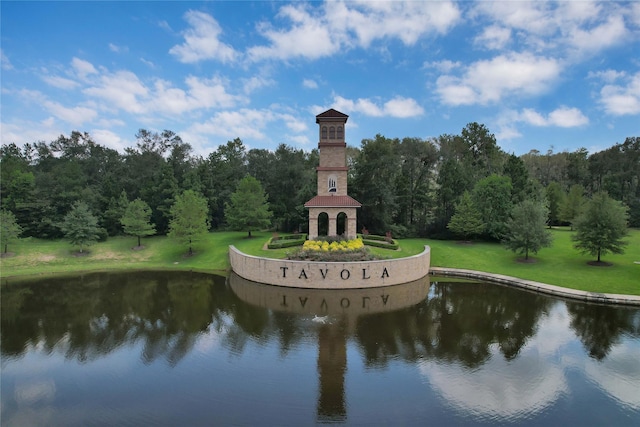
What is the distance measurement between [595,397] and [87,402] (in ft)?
56.2

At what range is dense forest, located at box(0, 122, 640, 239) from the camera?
143 ft

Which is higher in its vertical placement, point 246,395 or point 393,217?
point 393,217

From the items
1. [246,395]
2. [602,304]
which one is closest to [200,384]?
[246,395]

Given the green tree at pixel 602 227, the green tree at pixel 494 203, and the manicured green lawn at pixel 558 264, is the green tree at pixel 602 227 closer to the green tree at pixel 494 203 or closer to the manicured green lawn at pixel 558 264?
the manicured green lawn at pixel 558 264

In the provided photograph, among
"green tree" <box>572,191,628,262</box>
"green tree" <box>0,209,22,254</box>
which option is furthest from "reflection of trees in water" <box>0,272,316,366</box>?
"green tree" <box>572,191,628,262</box>

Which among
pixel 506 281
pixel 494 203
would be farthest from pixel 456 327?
pixel 494 203

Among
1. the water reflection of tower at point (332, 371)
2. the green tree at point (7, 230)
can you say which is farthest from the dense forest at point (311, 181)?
the water reflection of tower at point (332, 371)

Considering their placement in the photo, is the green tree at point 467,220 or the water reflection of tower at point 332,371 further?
the green tree at point 467,220

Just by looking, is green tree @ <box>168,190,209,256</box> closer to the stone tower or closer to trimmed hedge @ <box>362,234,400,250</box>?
the stone tower

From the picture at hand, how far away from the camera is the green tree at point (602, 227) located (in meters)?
29.0

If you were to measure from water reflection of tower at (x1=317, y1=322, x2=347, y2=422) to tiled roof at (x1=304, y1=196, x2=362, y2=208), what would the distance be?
1554 cm

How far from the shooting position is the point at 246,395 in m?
12.7

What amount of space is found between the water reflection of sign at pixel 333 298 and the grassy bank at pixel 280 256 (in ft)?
16.5

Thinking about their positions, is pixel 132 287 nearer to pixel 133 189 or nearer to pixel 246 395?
pixel 246 395
